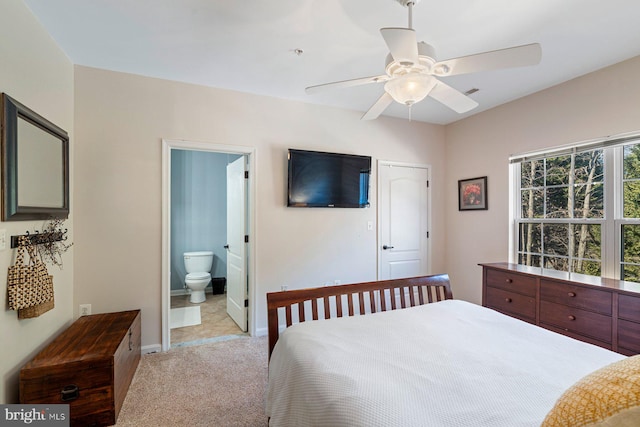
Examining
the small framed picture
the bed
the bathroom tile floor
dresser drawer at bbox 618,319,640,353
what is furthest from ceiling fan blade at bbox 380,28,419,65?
the bathroom tile floor

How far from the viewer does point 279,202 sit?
3.33 meters

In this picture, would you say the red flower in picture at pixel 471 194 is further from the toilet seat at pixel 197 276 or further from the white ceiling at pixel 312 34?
the toilet seat at pixel 197 276

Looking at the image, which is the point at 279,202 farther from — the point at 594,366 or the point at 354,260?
the point at 594,366

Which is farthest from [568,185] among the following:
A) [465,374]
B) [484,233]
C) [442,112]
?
[465,374]

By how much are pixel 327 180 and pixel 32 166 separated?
8.24 feet

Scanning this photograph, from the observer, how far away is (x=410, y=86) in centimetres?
161

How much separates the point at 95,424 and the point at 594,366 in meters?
2.71

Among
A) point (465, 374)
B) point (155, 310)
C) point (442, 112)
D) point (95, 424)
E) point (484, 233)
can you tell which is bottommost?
point (95, 424)

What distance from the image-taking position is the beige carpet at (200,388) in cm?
193

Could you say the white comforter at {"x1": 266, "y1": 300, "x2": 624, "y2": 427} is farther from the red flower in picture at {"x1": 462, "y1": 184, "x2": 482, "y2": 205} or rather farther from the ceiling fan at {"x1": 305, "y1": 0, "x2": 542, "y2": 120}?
the red flower in picture at {"x1": 462, "y1": 184, "x2": 482, "y2": 205}

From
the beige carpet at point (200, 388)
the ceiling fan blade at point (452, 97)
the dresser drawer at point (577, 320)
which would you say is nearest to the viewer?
the ceiling fan blade at point (452, 97)

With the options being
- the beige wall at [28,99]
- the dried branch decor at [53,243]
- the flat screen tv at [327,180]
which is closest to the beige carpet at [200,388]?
the beige wall at [28,99]

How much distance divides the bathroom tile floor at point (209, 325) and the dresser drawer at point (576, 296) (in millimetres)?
3065

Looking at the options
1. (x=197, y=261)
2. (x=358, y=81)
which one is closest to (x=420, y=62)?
(x=358, y=81)
